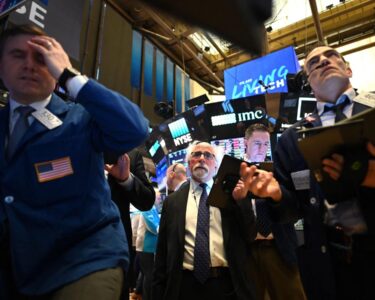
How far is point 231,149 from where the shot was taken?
4258 mm

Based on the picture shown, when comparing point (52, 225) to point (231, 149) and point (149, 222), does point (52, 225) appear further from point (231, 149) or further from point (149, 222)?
point (231, 149)

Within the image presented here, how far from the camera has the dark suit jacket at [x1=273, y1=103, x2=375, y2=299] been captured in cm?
132

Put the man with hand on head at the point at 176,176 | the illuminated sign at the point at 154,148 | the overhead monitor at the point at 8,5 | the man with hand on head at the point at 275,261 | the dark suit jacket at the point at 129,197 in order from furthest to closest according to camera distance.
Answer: the illuminated sign at the point at 154,148
the man with hand on head at the point at 176,176
the man with hand on head at the point at 275,261
the dark suit jacket at the point at 129,197
the overhead monitor at the point at 8,5

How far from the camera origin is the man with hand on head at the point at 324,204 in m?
1.23

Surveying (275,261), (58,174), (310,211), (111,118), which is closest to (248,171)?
(310,211)

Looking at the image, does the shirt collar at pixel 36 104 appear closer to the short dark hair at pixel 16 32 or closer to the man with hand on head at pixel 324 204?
the short dark hair at pixel 16 32

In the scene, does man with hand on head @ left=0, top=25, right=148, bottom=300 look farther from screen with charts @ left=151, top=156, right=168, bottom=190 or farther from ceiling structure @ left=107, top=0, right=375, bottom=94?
ceiling structure @ left=107, top=0, right=375, bottom=94

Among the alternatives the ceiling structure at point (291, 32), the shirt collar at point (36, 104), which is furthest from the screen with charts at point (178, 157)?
the shirt collar at point (36, 104)

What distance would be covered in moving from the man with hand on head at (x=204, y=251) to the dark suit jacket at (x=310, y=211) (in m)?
0.28

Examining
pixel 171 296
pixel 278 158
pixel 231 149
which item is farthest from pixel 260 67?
pixel 171 296

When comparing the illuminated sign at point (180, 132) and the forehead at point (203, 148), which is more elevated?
the illuminated sign at point (180, 132)

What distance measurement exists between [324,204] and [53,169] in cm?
117

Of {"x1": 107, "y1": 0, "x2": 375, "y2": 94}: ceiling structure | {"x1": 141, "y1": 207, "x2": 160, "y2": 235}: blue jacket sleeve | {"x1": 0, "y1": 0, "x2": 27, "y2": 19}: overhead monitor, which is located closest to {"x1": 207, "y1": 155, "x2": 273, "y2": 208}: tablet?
{"x1": 0, "y1": 0, "x2": 27, "y2": 19}: overhead monitor

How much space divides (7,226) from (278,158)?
4.45 ft
